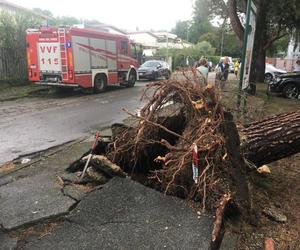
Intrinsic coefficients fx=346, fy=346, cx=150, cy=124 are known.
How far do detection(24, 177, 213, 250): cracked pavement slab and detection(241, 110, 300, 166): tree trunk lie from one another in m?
1.43

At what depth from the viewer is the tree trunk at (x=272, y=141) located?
190 inches

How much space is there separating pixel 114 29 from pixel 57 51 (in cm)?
4471

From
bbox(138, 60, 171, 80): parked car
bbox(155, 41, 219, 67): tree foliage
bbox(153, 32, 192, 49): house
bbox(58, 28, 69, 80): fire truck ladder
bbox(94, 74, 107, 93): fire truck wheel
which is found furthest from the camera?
bbox(138, 60, 171, 80): parked car

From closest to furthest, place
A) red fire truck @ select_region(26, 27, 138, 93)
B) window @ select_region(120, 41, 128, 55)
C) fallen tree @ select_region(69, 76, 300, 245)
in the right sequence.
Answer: fallen tree @ select_region(69, 76, 300, 245) < red fire truck @ select_region(26, 27, 138, 93) < window @ select_region(120, 41, 128, 55)

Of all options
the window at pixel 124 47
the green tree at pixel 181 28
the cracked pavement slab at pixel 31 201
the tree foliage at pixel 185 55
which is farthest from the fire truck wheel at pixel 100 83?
the green tree at pixel 181 28

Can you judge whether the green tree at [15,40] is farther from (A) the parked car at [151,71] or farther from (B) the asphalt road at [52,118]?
(A) the parked car at [151,71]

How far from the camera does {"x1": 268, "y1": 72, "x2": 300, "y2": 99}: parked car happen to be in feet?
50.9

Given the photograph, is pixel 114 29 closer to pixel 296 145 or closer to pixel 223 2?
pixel 223 2

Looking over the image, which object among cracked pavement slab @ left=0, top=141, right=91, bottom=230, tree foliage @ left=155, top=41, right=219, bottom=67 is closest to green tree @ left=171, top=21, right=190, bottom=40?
tree foliage @ left=155, top=41, right=219, bottom=67

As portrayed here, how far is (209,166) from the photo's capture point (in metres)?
4.06

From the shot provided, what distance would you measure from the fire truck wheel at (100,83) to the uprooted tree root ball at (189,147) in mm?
11043

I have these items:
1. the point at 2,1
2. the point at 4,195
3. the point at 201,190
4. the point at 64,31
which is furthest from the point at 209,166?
the point at 2,1

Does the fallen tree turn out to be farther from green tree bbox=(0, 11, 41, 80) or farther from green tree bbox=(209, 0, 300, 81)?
green tree bbox=(0, 11, 41, 80)

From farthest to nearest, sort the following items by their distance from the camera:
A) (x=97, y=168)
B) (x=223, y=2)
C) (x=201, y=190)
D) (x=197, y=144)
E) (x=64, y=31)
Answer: (x=223, y=2) < (x=64, y=31) < (x=97, y=168) < (x=197, y=144) < (x=201, y=190)
